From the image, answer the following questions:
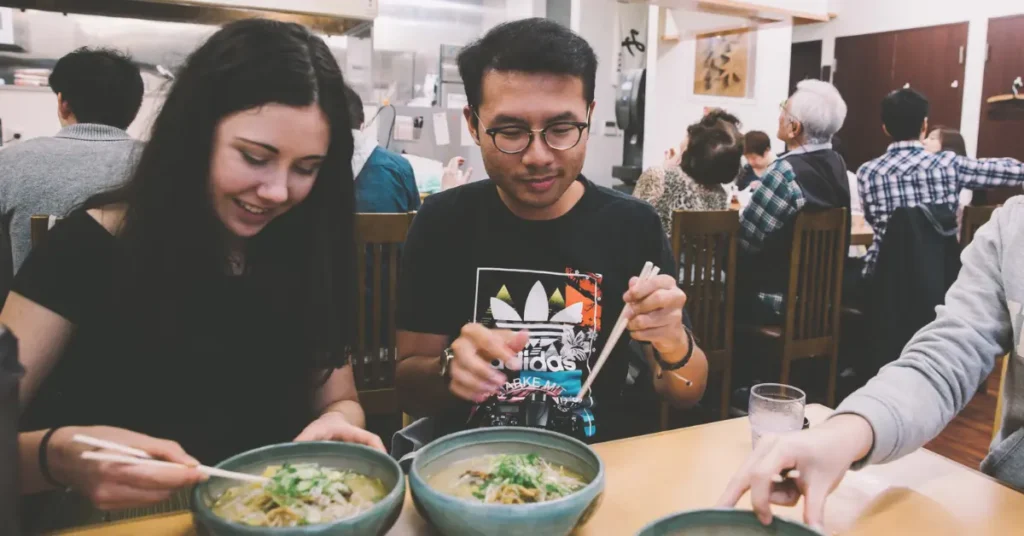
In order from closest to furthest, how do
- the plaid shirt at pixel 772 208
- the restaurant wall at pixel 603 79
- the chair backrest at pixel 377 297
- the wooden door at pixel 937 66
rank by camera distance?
the chair backrest at pixel 377 297
the plaid shirt at pixel 772 208
the wooden door at pixel 937 66
the restaurant wall at pixel 603 79

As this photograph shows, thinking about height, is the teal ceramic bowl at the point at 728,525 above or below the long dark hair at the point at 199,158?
below

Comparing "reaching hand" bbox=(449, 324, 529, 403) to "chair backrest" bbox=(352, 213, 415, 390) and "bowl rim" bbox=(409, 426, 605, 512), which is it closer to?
"bowl rim" bbox=(409, 426, 605, 512)

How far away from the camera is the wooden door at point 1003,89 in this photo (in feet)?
19.1

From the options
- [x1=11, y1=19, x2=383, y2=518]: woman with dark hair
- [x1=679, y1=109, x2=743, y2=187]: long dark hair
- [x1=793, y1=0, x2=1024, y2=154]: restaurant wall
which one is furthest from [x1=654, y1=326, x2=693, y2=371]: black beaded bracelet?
[x1=793, y1=0, x2=1024, y2=154]: restaurant wall

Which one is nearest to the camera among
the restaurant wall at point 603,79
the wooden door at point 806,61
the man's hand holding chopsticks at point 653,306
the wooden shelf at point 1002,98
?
the man's hand holding chopsticks at point 653,306

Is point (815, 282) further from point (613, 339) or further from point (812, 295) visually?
point (613, 339)

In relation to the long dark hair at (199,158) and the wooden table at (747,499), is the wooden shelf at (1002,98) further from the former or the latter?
the long dark hair at (199,158)

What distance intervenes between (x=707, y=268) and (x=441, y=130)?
3.34 metres

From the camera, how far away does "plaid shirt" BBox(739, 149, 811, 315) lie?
323cm

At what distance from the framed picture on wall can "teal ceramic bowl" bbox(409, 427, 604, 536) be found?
5430mm

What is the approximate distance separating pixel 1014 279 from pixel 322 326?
1.15 metres

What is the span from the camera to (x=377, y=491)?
33.9 inches

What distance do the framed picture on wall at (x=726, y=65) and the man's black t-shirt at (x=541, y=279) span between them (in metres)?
4.75

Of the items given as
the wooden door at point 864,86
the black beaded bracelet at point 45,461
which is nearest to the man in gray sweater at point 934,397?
the black beaded bracelet at point 45,461
